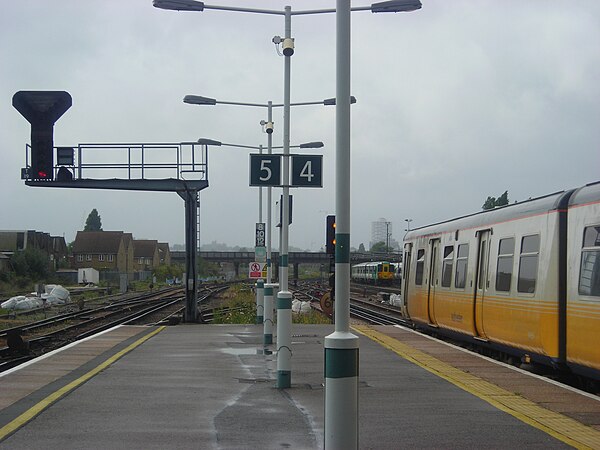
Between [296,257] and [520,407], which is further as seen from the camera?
[296,257]

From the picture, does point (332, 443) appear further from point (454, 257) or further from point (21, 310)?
point (21, 310)

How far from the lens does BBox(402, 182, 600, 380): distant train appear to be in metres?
10.4

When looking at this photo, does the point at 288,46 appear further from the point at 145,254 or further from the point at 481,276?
the point at 145,254

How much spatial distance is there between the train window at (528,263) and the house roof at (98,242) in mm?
100234

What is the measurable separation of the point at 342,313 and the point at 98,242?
107701mm

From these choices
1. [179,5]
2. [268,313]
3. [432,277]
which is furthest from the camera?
[432,277]

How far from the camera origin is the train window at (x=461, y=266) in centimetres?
1639

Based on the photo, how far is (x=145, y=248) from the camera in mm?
135125

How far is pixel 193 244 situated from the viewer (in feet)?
86.1

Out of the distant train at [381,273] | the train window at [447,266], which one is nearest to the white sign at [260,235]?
the train window at [447,266]

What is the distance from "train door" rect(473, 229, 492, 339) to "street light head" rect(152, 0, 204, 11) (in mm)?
6644

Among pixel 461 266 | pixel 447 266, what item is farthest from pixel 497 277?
pixel 447 266

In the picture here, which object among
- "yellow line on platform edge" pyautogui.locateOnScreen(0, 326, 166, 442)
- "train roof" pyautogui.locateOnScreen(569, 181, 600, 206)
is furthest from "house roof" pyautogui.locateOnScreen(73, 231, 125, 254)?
"train roof" pyautogui.locateOnScreen(569, 181, 600, 206)

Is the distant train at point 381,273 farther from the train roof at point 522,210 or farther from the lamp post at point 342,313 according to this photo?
the lamp post at point 342,313
